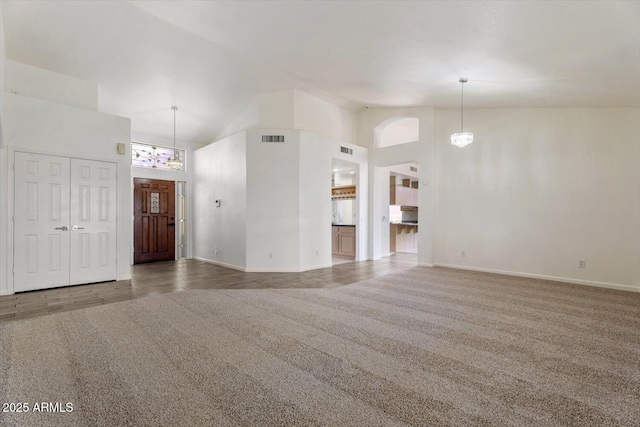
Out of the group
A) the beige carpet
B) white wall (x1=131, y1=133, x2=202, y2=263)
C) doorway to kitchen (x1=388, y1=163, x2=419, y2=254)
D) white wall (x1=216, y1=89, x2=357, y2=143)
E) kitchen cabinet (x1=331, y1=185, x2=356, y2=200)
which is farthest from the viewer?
doorway to kitchen (x1=388, y1=163, x2=419, y2=254)

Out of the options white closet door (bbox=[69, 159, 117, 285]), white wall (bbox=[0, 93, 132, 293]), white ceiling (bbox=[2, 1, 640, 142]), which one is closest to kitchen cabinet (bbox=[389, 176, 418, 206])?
white ceiling (bbox=[2, 1, 640, 142])

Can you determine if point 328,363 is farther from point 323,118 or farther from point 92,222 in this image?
point 323,118

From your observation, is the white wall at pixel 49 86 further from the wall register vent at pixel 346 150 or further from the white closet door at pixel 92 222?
the wall register vent at pixel 346 150

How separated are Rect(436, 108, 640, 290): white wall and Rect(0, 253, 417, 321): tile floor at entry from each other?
73.9 inches

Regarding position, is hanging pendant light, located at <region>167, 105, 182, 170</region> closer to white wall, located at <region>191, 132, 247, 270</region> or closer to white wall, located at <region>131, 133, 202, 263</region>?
white wall, located at <region>131, 133, 202, 263</region>

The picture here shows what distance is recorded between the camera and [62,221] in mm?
4859

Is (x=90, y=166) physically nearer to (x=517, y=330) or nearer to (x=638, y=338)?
(x=517, y=330)

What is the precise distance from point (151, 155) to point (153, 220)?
5.82ft

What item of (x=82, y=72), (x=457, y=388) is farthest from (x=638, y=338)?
(x=82, y=72)

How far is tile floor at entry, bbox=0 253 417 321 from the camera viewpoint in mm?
3973

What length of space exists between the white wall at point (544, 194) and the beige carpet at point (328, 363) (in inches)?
56.9

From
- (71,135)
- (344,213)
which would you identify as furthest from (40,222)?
(344,213)

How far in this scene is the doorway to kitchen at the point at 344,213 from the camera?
26.2 feet

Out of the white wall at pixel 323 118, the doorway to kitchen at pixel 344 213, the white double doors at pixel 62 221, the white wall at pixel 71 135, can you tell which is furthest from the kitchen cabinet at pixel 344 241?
the white double doors at pixel 62 221
